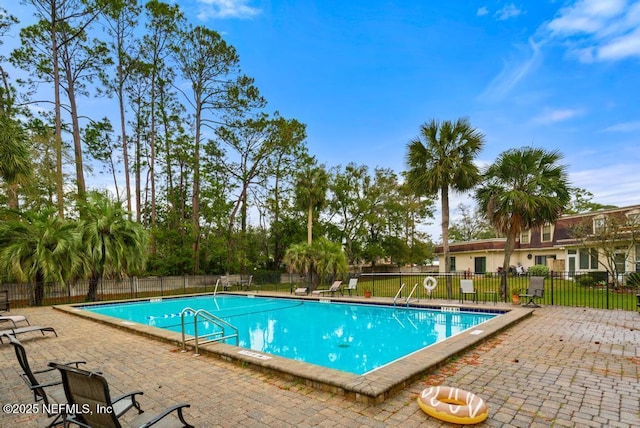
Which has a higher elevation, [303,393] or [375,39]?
[375,39]

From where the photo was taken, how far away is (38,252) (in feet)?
39.7

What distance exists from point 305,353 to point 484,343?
3607 mm

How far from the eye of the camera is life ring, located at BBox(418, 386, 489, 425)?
3.06 metres

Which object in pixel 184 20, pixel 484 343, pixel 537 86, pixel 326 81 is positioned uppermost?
pixel 184 20

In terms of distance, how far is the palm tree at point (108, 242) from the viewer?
1380 cm

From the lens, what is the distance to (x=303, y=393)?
12.9 feet

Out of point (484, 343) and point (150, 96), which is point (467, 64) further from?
point (150, 96)

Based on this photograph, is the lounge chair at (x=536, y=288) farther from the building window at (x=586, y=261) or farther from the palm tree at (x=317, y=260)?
the building window at (x=586, y=261)

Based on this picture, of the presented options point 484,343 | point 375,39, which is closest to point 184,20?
point 375,39

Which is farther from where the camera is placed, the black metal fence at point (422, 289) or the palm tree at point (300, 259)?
the palm tree at point (300, 259)

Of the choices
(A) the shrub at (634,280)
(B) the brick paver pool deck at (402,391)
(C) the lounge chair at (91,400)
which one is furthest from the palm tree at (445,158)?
(C) the lounge chair at (91,400)

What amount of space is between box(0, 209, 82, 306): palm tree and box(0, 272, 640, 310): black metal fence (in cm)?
77

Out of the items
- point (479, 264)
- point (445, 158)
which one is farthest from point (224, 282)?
point (479, 264)

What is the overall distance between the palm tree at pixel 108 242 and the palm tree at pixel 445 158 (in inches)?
500
